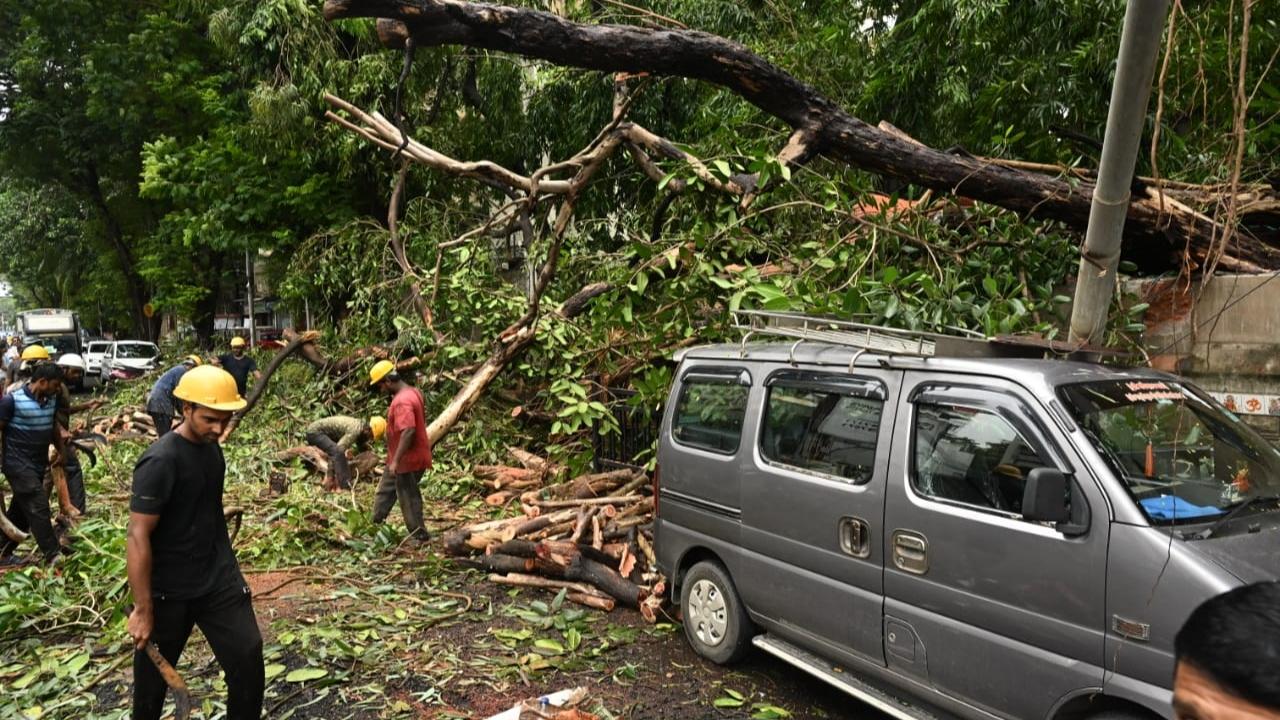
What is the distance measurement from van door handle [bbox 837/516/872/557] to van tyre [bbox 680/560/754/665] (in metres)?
1.01

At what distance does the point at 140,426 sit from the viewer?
13781mm

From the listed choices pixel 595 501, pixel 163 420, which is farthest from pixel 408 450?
pixel 163 420

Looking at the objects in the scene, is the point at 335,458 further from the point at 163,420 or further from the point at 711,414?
the point at 711,414

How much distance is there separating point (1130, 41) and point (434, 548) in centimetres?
625

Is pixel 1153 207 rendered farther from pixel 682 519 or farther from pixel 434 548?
pixel 434 548

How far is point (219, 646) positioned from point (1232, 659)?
3811mm

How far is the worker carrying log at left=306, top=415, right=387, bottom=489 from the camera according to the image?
375 inches

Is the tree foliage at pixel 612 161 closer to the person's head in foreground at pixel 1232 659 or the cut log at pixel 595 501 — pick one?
the cut log at pixel 595 501

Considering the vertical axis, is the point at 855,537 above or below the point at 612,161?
below

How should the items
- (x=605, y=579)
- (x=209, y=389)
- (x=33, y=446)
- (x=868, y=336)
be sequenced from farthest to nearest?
(x=33, y=446) → (x=605, y=579) → (x=868, y=336) → (x=209, y=389)

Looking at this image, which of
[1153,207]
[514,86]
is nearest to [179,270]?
[514,86]

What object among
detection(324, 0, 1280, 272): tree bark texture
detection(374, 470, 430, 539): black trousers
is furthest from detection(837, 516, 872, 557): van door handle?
detection(374, 470, 430, 539): black trousers

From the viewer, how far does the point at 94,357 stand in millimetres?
27406

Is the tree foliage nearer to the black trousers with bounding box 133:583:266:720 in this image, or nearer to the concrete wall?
the concrete wall
